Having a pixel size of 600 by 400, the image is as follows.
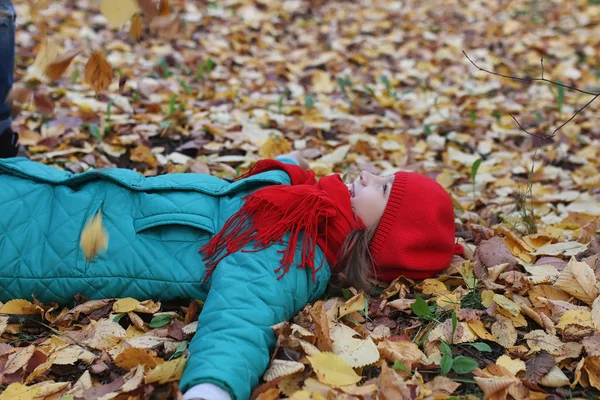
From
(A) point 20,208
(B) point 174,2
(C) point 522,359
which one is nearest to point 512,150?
(C) point 522,359

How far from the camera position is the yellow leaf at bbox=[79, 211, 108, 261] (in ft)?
6.51

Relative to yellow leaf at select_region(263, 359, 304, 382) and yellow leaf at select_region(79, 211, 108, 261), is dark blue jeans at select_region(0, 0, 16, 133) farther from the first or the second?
yellow leaf at select_region(263, 359, 304, 382)

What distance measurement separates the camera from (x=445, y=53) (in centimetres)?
518

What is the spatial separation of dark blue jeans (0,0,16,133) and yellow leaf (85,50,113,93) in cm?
52

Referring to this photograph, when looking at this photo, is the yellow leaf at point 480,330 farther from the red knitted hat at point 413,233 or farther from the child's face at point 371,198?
the child's face at point 371,198

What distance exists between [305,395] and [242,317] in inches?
11.2

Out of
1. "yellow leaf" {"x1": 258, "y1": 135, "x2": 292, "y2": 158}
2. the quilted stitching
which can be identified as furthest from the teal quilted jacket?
"yellow leaf" {"x1": 258, "y1": 135, "x2": 292, "y2": 158}

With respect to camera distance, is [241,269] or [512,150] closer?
[241,269]

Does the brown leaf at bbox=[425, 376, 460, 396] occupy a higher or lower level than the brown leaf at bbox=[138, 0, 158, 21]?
lower

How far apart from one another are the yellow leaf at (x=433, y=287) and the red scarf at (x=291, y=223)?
0.30 metres

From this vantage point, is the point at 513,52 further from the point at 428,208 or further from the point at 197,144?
the point at 428,208

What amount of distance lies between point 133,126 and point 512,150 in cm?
224

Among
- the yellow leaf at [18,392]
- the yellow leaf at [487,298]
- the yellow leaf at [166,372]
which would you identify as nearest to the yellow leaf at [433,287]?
the yellow leaf at [487,298]

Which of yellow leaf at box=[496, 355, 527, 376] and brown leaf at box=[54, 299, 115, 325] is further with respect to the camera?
brown leaf at box=[54, 299, 115, 325]
